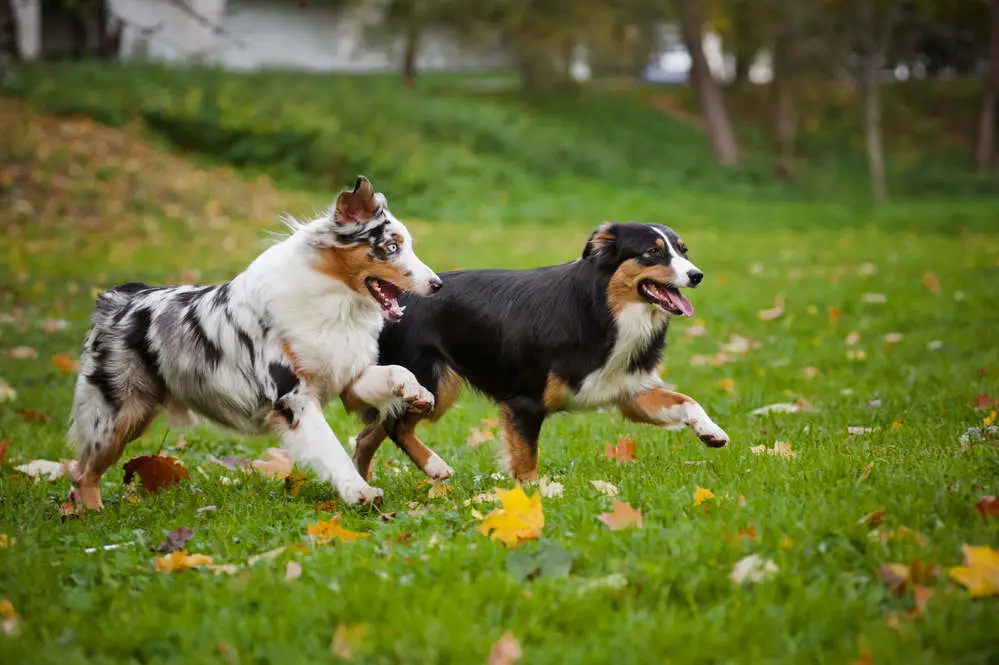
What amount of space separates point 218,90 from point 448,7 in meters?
8.77

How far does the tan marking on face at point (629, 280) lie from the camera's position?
18.3ft

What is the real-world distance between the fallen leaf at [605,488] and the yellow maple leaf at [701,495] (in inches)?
17.0

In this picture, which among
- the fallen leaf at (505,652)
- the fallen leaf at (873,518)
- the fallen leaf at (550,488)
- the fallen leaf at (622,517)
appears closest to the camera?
the fallen leaf at (505,652)

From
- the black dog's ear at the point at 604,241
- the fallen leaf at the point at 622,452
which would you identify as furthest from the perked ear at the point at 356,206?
the fallen leaf at the point at 622,452

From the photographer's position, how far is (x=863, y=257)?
1628 centimetres

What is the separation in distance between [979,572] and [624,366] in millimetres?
2424

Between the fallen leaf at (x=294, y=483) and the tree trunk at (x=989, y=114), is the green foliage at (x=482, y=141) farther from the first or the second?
the fallen leaf at (x=294, y=483)

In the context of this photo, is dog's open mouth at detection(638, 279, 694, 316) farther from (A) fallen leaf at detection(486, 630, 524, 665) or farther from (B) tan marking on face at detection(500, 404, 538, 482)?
(A) fallen leaf at detection(486, 630, 524, 665)

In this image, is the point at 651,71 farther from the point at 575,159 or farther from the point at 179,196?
the point at 179,196

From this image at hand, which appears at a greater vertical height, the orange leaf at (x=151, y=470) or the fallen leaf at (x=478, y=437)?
the orange leaf at (x=151, y=470)

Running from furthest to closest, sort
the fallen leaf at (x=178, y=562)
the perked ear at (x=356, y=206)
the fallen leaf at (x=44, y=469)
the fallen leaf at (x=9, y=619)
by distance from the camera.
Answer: the fallen leaf at (x=44, y=469) < the perked ear at (x=356, y=206) < the fallen leaf at (x=178, y=562) < the fallen leaf at (x=9, y=619)

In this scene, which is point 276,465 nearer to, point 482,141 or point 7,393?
point 7,393

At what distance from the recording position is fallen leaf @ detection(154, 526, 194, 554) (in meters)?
4.66

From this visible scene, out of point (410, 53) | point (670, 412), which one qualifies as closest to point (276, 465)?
point (670, 412)
